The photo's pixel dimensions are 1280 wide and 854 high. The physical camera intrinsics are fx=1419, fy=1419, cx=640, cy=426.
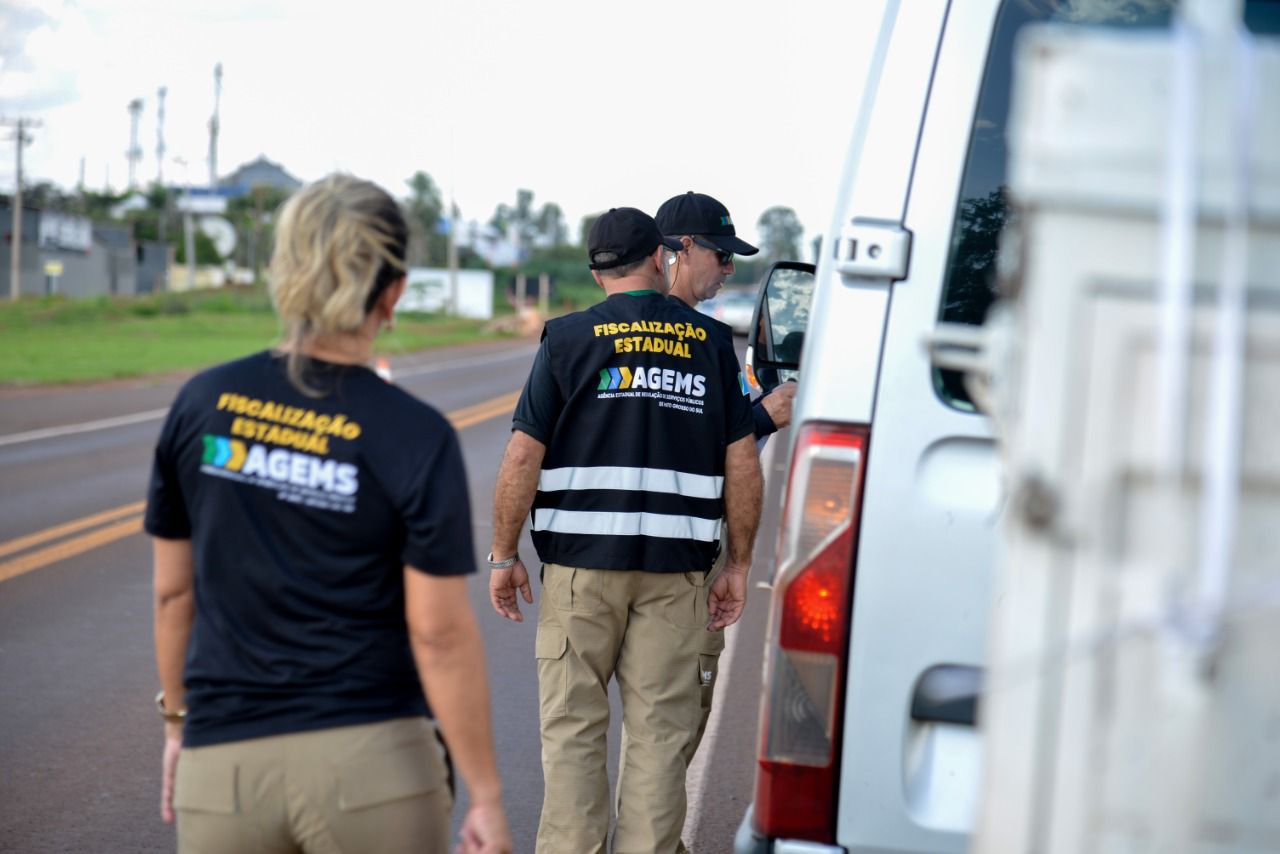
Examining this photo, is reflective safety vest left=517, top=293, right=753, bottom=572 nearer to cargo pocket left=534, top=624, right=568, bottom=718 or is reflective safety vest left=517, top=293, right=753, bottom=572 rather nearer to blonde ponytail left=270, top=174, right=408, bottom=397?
cargo pocket left=534, top=624, right=568, bottom=718

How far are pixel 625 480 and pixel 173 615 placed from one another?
157 cm

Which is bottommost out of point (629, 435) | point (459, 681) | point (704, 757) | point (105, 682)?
point (105, 682)

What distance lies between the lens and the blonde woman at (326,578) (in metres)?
2.51

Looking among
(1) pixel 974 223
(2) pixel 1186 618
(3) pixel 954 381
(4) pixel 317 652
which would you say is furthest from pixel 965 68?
(4) pixel 317 652

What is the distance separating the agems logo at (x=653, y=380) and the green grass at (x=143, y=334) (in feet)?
68.8

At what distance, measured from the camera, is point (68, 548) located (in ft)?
31.9

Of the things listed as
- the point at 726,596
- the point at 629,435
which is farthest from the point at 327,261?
the point at 726,596

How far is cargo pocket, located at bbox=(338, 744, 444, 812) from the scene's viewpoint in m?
2.52

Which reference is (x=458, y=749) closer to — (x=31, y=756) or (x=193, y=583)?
(x=193, y=583)

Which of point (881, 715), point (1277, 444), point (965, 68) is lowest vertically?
point (881, 715)

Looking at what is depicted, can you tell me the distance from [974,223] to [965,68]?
0.30 meters

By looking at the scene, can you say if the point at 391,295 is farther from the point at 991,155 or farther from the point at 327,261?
the point at 991,155

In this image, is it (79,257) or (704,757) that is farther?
(79,257)

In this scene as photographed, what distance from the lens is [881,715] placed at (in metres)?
2.65
